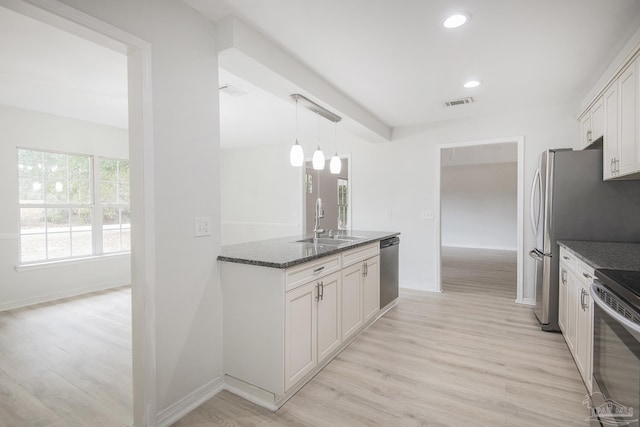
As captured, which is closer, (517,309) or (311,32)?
(311,32)

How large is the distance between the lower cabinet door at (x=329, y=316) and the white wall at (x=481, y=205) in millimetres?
7888

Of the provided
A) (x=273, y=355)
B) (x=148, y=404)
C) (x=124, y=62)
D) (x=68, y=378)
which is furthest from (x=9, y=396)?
(x=124, y=62)

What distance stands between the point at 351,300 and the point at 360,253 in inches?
16.9

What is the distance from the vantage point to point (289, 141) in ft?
19.1

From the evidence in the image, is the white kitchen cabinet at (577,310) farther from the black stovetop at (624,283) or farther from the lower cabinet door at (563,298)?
the black stovetop at (624,283)

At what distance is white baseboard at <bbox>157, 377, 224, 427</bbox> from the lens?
1.77 meters

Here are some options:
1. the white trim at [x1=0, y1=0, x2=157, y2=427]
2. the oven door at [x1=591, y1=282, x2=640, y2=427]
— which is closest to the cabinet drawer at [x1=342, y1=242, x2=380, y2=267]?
the white trim at [x1=0, y1=0, x2=157, y2=427]

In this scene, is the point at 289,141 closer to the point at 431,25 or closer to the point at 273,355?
the point at 431,25

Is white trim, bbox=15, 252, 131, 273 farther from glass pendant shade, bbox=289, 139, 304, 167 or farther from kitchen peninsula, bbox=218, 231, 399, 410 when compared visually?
glass pendant shade, bbox=289, 139, 304, 167

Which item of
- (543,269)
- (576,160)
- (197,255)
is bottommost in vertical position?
(543,269)

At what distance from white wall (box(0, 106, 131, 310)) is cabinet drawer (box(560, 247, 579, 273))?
18.7 feet

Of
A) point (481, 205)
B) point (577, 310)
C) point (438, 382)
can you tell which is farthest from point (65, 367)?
point (481, 205)

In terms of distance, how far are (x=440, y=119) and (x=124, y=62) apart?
12.5 feet

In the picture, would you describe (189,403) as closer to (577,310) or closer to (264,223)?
(577,310)
